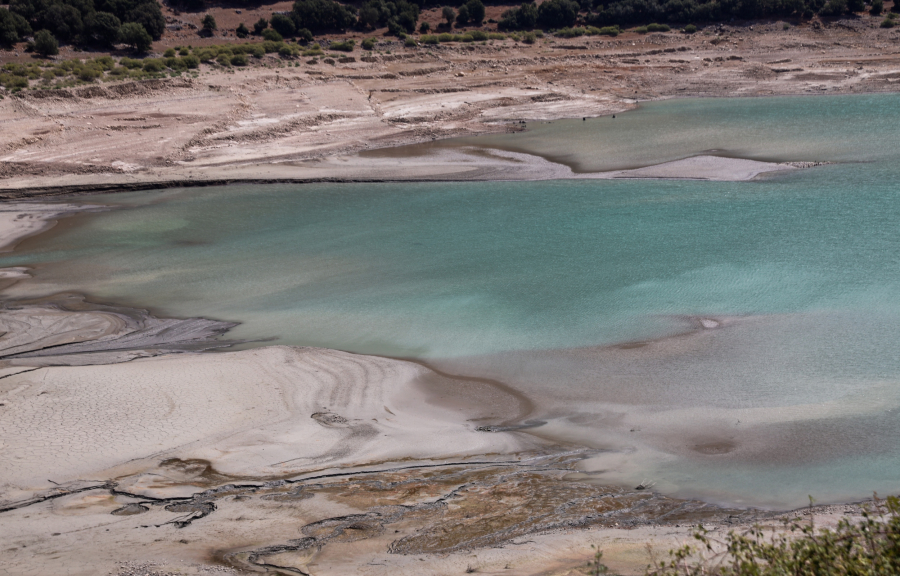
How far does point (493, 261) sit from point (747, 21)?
39571mm

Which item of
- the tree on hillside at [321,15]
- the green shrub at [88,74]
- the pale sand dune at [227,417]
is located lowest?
the pale sand dune at [227,417]

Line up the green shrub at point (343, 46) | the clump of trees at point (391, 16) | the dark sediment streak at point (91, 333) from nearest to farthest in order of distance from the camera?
the dark sediment streak at point (91, 333)
the green shrub at point (343, 46)
the clump of trees at point (391, 16)

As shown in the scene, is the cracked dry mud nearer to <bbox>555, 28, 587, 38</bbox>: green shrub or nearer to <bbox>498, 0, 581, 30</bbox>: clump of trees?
<bbox>555, 28, 587, 38</bbox>: green shrub

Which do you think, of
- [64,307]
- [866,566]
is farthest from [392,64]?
[866,566]

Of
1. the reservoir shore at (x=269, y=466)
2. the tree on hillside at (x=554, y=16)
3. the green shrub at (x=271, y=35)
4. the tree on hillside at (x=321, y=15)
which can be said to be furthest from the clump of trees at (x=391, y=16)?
the reservoir shore at (x=269, y=466)

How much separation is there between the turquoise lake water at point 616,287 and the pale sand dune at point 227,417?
4.14 ft

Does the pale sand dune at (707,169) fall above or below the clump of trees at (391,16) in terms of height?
below

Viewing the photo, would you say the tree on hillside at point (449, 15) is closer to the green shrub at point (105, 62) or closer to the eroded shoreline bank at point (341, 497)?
the green shrub at point (105, 62)

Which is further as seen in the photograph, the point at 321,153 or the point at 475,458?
the point at 321,153

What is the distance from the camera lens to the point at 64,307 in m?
15.7

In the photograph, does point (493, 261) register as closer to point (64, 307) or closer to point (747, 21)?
point (64, 307)

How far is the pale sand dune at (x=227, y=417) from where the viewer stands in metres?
9.73

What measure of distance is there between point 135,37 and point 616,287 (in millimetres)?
33184

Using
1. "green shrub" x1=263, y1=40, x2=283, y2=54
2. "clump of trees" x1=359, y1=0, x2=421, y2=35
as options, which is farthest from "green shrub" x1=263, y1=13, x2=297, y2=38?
"green shrub" x1=263, y1=40, x2=283, y2=54
